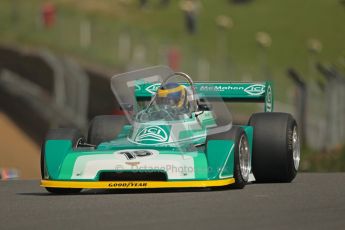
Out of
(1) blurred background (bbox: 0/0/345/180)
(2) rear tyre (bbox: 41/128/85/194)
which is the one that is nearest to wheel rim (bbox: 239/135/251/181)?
(2) rear tyre (bbox: 41/128/85/194)

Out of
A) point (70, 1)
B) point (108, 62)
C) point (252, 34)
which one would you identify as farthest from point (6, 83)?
point (252, 34)

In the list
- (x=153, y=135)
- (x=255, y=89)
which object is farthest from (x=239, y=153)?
(x=255, y=89)

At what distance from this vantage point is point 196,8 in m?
116

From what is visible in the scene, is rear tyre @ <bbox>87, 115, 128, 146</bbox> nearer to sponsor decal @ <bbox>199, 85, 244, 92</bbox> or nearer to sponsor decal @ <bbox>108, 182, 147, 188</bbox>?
sponsor decal @ <bbox>199, 85, 244, 92</bbox>

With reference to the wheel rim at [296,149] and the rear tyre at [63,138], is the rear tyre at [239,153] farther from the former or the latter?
the rear tyre at [63,138]

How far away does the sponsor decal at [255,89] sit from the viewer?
16.6 meters

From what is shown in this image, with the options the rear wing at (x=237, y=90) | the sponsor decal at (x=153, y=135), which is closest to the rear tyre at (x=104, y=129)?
the rear wing at (x=237, y=90)

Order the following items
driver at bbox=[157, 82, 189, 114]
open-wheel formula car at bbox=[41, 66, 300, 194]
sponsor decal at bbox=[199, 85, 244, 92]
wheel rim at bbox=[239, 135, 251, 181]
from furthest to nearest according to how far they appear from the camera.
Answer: sponsor decal at bbox=[199, 85, 244, 92] < driver at bbox=[157, 82, 189, 114] < wheel rim at bbox=[239, 135, 251, 181] < open-wheel formula car at bbox=[41, 66, 300, 194]

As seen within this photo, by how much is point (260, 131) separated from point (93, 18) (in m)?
80.8

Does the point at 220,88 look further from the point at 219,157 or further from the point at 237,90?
the point at 219,157

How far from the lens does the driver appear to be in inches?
582

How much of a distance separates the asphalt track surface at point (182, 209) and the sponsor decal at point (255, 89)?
2417 millimetres

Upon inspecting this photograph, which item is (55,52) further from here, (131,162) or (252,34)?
(131,162)

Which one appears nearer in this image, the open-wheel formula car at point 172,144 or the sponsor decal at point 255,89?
the open-wheel formula car at point 172,144
